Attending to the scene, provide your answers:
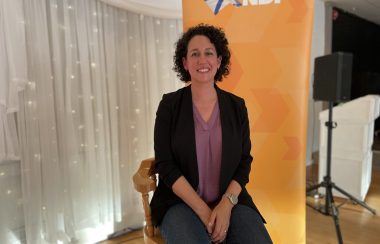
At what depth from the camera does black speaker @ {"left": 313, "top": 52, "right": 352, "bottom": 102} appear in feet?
8.36

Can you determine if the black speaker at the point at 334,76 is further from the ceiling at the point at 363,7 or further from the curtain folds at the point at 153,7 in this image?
the ceiling at the point at 363,7

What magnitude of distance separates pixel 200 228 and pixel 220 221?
0.29 feet

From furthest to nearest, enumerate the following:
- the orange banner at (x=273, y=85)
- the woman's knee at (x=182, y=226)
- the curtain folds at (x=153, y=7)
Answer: the curtain folds at (x=153, y=7) → the orange banner at (x=273, y=85) → the woman's knee at (x=182, y=226)

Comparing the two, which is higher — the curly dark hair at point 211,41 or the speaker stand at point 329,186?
the curly dark hair at point 211,41

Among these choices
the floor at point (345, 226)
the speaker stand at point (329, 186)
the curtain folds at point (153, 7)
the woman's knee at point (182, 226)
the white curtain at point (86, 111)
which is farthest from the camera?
the speaker stand at point (329, 186)

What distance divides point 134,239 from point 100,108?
43.8 inches

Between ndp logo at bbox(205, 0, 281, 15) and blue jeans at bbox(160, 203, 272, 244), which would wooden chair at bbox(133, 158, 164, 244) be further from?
ndp logo at bbox(205, 0, 281, 15)

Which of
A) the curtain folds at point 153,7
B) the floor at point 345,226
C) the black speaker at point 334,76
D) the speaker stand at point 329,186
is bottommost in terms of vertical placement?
the floor at point 345,226

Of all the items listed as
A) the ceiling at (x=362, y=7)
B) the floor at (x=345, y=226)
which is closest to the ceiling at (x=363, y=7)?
the ceiling at (x=362, y=7)

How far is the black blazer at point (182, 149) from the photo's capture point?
1354 mm

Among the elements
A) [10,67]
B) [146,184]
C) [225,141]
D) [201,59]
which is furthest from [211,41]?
[10,67]

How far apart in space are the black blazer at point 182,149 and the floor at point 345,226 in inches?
51.4

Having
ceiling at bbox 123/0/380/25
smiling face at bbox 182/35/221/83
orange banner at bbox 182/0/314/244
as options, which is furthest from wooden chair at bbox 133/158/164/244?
ceiling at bbox 123/0/380/25

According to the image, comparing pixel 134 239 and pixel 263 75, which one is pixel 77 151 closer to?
Result: pixel 134 239
